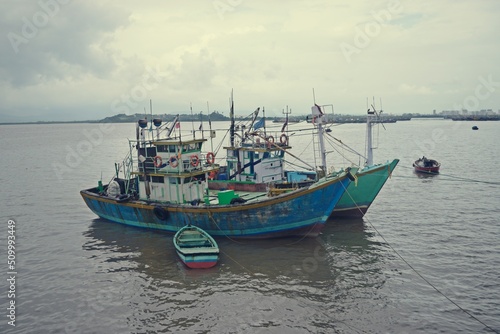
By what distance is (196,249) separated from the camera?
63.7 feet

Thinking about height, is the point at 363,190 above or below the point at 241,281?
above

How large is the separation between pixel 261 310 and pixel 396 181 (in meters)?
31.7

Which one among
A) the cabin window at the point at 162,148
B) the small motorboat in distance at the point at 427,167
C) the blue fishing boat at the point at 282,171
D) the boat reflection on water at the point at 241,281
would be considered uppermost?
the cabin window at the point at 162,148

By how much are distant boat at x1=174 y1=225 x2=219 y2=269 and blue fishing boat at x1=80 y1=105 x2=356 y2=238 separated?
1.74 metres

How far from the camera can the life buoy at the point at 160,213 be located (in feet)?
76.1

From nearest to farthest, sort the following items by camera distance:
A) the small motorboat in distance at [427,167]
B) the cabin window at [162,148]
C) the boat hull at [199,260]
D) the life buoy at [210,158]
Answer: the boat hull at [199,260] → the cabin window at [162,148] → the life buoy at [210,158] → the small motorboat in distance at [427,167]

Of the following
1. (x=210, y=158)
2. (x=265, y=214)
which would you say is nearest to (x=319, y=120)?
(x=210, y=158)

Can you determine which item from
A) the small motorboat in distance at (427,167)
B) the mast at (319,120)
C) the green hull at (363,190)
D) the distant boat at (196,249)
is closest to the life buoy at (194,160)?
the distant boat at (196,249)

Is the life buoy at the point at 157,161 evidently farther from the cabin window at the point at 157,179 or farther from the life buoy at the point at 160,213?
the life buoy at the point at 160,213

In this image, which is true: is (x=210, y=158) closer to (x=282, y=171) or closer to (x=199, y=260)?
(x=282, y=171)

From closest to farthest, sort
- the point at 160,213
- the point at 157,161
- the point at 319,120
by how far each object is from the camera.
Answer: the point at 160,213 → the point at 157,161 → the point at 319,120

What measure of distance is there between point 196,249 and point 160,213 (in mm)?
5060

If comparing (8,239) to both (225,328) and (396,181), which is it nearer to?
(225,328)

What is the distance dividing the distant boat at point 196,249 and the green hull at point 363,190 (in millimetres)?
10745
